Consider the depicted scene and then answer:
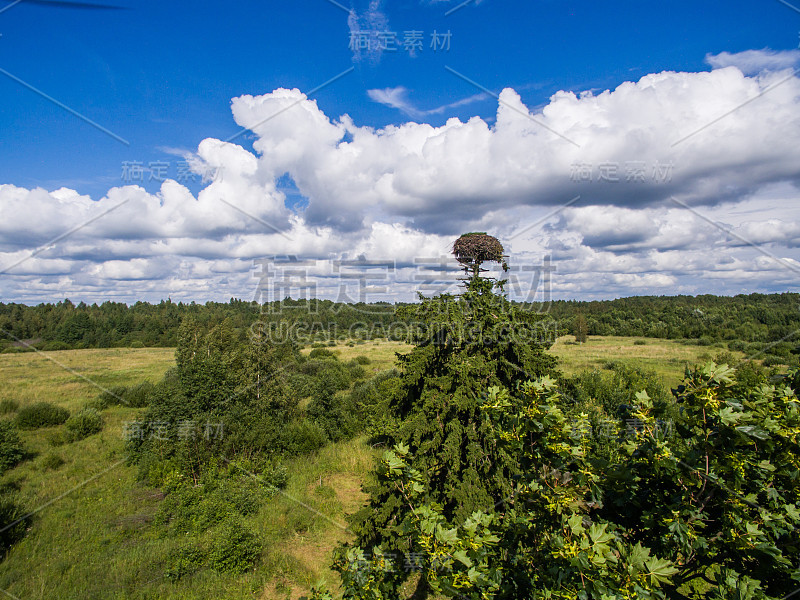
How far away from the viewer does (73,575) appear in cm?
875

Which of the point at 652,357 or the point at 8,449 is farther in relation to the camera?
the point at 652,357

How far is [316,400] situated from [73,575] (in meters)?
11.9

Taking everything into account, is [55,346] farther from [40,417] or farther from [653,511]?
[653,511]

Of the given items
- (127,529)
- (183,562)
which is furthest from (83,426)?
(183,562)

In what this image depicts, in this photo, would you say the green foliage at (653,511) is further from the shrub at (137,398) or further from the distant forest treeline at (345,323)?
the distant forest treeline at (345,323)

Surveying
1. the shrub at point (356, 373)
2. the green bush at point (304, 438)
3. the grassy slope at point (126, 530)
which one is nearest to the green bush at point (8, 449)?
the grassy slope at point (126, 530)

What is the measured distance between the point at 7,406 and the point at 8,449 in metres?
13.4

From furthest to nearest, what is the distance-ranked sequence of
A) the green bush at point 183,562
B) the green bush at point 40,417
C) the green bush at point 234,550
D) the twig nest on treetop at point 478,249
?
1. the green bush at point 40,417
2. the green bush at point 234,550
3. the green bush at point 183,562
4. the twig nest on treetop at point 478,249

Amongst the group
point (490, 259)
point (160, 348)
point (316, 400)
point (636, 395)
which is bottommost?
point (160, 348)

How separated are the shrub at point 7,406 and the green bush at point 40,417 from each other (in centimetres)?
411

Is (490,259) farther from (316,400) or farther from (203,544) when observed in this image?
(316,400)

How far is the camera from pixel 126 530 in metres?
10.9

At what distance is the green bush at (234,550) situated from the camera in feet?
30.0

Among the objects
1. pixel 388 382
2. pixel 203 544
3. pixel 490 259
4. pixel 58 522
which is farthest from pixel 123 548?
pixel 490 259
